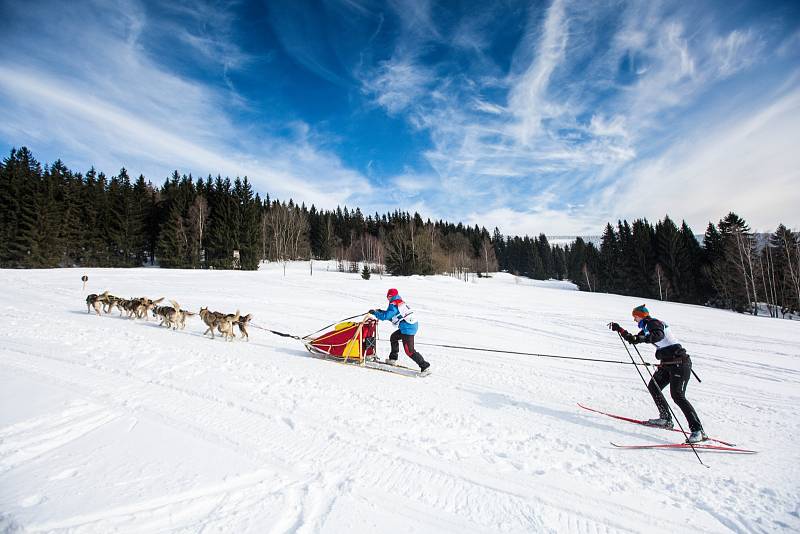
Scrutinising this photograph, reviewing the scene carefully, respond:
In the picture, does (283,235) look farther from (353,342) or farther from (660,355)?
(660,355)

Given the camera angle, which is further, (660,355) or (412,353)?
(412,353)

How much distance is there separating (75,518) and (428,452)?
331cm

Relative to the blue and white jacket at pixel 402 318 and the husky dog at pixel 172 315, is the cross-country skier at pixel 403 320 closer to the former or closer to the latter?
the blue and white jacket at pixel 402 318

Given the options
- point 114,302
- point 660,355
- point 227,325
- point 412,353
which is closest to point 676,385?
point 660,355

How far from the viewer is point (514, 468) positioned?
391 centimetres

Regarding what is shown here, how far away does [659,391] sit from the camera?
5.40 meters

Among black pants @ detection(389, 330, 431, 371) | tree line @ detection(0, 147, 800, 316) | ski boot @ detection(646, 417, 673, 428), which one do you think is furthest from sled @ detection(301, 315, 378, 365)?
tree line @ detection(0, 147, 800, 316)

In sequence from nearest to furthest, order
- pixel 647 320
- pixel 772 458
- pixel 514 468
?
pixel 514 468 → pixel 772 458 → pixel 647 320

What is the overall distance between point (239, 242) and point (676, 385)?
4937 centimetres

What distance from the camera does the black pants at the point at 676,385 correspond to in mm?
4930

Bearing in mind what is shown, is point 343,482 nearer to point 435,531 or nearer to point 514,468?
point 435,531

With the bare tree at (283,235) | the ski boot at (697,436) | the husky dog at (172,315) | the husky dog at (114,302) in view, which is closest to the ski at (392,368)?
the ski boot at (697,436)

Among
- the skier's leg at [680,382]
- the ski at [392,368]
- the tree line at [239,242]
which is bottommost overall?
the ski at [392,368]

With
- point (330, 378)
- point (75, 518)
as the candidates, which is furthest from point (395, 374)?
point (75, 518)
